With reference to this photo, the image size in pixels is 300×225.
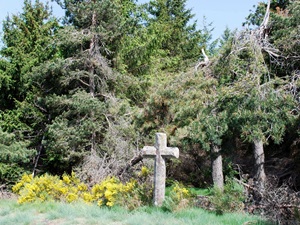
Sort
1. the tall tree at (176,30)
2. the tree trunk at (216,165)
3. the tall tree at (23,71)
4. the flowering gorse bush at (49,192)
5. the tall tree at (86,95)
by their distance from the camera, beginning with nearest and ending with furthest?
the flowering gorse bush at (49,192)
the tree trunk at (216,165)
the tall tree at (86,95)
the tall tree at (23,71)
the tall tree at (176,30)

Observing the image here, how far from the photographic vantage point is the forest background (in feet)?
26.1

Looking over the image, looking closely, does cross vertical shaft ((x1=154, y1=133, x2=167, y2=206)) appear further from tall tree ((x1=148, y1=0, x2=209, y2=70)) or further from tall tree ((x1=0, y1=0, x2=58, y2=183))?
tall tree ((x1=148, y1=0, x2=209, y2=70))

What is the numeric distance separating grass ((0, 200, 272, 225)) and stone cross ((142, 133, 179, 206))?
42 centimetres

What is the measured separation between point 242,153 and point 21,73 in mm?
8867

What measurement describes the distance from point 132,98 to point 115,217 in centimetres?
1022

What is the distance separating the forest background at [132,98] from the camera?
794 cm

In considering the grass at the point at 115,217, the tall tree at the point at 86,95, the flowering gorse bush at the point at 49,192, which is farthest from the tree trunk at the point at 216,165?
the grass at the point at 115,217

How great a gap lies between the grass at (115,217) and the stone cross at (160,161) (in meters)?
0.42

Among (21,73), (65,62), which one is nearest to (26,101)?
(21,73)


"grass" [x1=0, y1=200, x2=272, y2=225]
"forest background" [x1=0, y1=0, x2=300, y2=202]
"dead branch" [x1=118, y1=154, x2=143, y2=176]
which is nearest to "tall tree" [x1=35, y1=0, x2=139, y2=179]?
"forest background" [x1=0, y1=0, x2=300, y2=202]

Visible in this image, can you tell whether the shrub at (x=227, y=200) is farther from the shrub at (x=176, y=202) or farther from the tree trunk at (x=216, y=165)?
the tree trunk at (x=216, y=165)

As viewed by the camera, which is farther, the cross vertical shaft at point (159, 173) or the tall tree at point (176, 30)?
the tall tree at point (176, 30)

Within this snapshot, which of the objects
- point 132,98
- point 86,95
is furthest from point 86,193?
point 132,98

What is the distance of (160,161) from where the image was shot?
7172 millimetres
